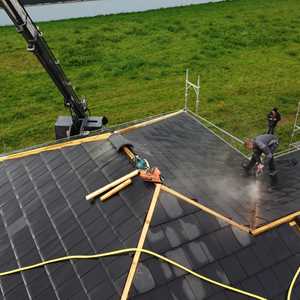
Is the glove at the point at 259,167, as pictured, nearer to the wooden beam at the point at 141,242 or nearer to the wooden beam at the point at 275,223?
the wooden beam at the point at 275,223

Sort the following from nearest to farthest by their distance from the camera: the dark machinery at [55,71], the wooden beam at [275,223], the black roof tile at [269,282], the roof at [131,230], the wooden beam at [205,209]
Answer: the roof at [131,230], the black roof tile at [269,282], the wooden beam at [205,209], the wooden beam at [275,223], the dark machinery at [55,71]

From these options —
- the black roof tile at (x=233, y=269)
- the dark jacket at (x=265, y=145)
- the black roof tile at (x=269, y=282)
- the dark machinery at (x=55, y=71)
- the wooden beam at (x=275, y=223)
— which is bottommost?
the black roof tile at (x=269, y=282)

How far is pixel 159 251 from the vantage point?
385 inches

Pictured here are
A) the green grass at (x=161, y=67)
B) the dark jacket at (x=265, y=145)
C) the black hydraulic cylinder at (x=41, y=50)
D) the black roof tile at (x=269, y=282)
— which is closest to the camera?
the black roof tile at (x=269, y=282)

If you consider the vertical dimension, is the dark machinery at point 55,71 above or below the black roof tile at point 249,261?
above

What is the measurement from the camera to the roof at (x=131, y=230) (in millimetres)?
9594

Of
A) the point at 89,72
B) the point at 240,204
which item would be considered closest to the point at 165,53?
the point at 89,72

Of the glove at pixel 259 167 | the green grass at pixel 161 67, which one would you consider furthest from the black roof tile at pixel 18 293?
the green grass at pixel 161 67

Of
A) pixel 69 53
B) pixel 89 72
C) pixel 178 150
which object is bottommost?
pixel 178 150

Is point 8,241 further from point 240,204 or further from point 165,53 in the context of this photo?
point 165,53

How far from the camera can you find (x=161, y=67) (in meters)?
38.5

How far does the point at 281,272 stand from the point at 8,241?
7775 millimetres

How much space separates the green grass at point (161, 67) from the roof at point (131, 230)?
14.7 meters

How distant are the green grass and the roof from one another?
14712mm
